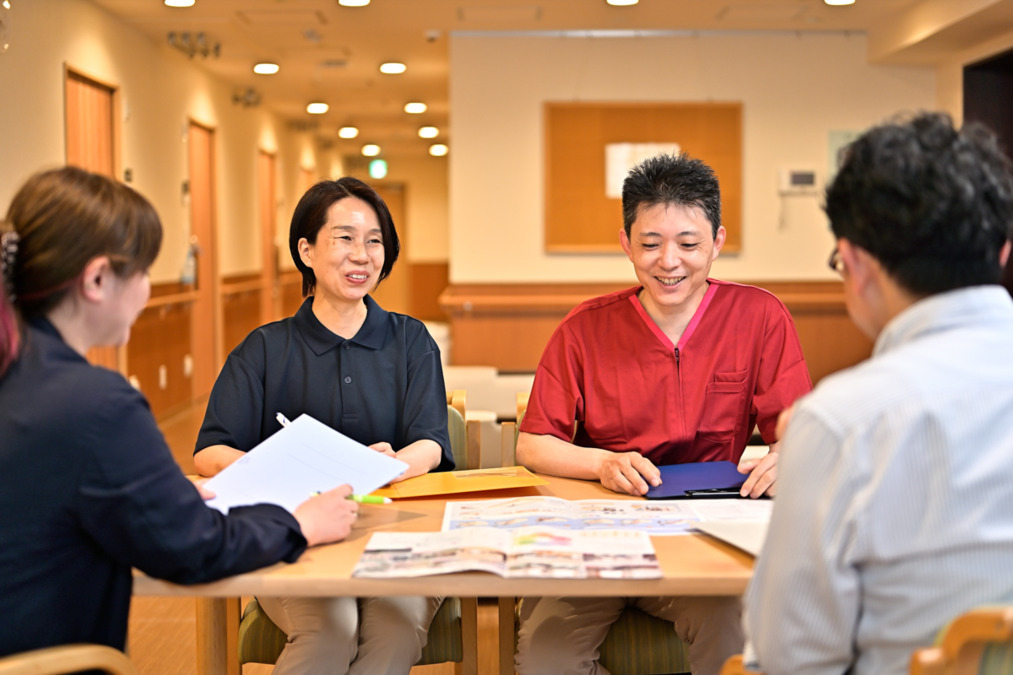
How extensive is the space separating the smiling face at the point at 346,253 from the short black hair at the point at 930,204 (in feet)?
4.42

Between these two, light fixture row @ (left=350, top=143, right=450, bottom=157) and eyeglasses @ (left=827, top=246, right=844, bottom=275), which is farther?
light fixture row @ (left=350, top=143, right=450, bottom=157)

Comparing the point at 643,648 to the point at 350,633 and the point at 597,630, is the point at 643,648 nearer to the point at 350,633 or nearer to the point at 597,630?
the point at 597,630

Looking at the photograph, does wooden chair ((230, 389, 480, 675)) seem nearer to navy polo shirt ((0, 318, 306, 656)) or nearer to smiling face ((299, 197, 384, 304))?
navy polo shirt ((0, 318, 306, 656))

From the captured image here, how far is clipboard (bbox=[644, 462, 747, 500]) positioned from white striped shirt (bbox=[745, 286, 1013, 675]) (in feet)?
2.29

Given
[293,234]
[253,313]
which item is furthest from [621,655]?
[253,313]

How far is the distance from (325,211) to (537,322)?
193 inches

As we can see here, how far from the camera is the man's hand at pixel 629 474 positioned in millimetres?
1889

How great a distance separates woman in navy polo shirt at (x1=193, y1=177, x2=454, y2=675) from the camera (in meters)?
2.19

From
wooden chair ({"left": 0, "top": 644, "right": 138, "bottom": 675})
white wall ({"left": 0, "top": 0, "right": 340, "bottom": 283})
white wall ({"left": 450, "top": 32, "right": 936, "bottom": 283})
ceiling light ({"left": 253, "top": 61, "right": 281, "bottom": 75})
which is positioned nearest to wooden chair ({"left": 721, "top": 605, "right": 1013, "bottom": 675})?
wooden chair ({"left": 0, "top": 644, "right": 138, "bottom": 675})

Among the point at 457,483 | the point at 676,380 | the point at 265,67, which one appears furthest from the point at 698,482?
the point at 265,67

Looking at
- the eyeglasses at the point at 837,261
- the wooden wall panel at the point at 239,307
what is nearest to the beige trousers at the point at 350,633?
the eyeglasses at the point at 837,261

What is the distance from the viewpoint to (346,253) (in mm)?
2320

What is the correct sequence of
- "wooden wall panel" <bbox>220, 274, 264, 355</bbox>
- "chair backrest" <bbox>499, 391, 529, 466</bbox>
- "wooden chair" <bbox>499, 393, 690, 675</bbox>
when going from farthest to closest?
"wooden wall panel" <bbox>220, 274, 264, 355</bbox>, "chair backrest" <bbox>499, 391, 529, 466</bbox>, "wooden chair" <bbox>499, 393, 690, 675</bbox>

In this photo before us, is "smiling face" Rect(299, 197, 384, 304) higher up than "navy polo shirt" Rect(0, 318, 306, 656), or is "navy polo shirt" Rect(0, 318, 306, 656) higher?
"smiling face" Rect(299, 197, 384, 304)
